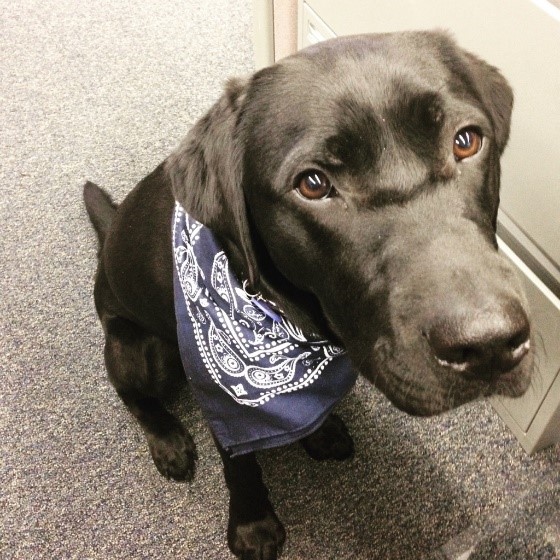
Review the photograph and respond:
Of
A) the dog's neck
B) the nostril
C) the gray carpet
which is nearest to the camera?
the nostril

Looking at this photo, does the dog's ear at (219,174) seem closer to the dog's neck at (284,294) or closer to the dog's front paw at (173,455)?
the dog's neck at (284,294)

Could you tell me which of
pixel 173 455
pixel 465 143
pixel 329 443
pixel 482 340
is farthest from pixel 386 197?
pixel 173 455

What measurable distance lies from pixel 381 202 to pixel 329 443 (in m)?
0.84

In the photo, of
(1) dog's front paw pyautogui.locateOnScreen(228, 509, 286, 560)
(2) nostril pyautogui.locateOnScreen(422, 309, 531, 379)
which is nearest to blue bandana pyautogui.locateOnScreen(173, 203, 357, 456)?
(1) dog's front paw pyautogui.locateOnScreen(228, 509, 286, 560)

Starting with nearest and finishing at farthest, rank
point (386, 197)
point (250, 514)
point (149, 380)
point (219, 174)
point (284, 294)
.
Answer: point (386, 197) → point (219, 174) → point (284, 294) → point (250, 514) → point (149, 380)

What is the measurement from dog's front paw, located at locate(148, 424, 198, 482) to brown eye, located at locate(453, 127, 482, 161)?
1019 mm

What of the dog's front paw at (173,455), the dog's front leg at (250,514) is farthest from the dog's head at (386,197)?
the dog's front paw at (173,455)

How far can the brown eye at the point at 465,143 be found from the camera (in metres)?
0.91

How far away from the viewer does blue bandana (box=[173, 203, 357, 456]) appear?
1.15 metres

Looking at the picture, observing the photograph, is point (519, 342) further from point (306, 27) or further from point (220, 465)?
point (306, 27)

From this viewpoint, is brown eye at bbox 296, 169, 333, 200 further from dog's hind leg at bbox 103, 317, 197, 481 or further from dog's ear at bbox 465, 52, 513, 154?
dog's hind leg at bbox 103, 317, 197, 481

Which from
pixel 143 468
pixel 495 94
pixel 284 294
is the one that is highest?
pixel 495 94

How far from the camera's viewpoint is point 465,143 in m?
0.91

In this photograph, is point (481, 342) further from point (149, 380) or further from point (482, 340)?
point (149, 380)
